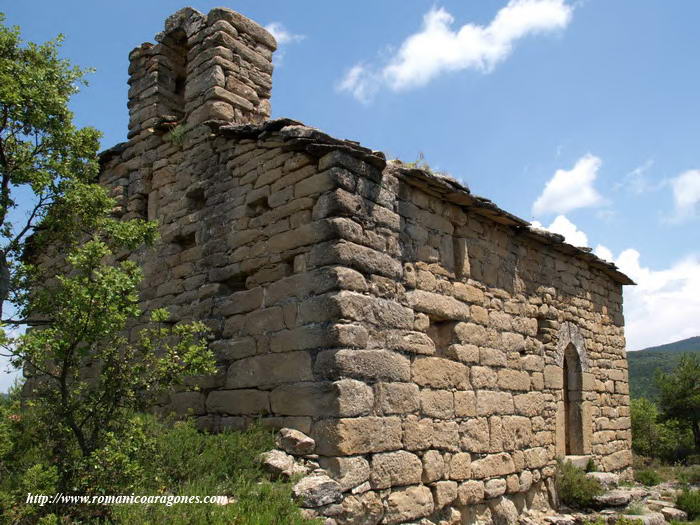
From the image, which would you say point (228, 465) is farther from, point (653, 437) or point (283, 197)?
point (653, 437)

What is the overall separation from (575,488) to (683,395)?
13.5m

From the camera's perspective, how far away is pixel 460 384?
670 centimetres

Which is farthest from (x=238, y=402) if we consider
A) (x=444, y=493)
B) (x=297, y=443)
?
(x=444, y=493)

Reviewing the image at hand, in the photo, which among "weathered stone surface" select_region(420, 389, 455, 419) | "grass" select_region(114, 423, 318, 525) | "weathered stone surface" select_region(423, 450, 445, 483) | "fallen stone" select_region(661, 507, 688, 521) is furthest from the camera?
"fallen stone" select_region(661, 507, 688, 521)

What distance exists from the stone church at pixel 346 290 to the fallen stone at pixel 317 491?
12 cm

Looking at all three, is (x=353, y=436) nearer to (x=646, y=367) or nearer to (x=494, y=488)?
(x=494, y=488)

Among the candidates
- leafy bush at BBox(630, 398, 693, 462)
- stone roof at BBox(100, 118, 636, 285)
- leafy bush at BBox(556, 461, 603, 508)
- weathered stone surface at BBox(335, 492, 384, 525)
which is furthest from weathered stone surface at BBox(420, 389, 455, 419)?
leafy bush at BBox(630, 398, 693, 462)

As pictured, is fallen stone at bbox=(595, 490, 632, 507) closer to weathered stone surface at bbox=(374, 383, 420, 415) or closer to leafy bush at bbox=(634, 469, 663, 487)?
leafy bush at bbox=(634, 469, 663, 487)

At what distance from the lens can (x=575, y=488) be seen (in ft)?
26.6

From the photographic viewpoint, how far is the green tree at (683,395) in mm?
18797

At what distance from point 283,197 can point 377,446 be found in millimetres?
2474

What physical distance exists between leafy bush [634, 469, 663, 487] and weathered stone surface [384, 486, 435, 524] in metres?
6.07

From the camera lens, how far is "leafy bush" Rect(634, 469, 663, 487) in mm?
10320

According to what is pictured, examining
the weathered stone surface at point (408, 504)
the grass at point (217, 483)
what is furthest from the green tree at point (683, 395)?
the grass at point (217, 483)
